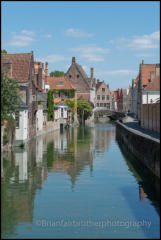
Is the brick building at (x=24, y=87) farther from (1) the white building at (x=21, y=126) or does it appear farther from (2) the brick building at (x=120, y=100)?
(2) the brick building at (x=120, y=100)

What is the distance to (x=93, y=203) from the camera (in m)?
17.6

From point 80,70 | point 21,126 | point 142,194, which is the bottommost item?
point 142,194

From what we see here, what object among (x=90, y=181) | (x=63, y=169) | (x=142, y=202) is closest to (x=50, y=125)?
(x=63, y=169)

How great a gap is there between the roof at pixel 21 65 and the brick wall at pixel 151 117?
45.6ft

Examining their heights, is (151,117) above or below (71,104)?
below

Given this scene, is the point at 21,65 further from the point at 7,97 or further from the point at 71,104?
the point at 71,104

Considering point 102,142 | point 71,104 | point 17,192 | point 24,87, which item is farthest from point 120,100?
point 17,192

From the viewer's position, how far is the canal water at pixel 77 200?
45.5 feet

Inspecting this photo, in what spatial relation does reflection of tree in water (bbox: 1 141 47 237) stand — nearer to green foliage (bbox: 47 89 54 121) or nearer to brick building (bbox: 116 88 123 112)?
green foliage (bbox: 47 89 54 121)

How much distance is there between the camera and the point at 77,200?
18.1 metres

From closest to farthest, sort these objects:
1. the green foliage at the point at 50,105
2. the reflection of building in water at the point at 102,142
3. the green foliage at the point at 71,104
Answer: the reflection of building in water at the point at 102,142, the green foliage at the point at 50,105, the green foliage at the point at 71,104

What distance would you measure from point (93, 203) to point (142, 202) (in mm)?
2218

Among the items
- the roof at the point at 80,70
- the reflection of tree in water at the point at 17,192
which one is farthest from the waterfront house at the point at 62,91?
the reflection of tree in water at the point at 17,192

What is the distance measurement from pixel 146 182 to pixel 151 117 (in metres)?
21.3
